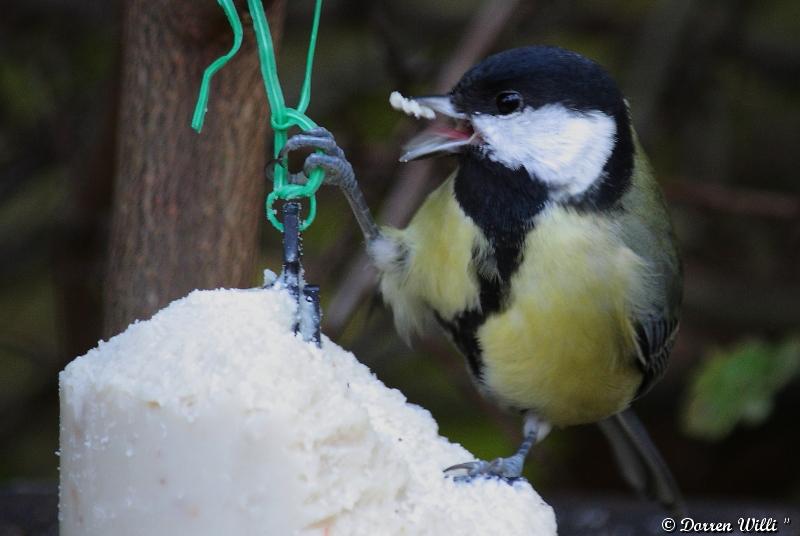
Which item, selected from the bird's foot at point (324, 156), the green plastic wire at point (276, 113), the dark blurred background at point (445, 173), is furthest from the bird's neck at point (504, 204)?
the dark blurred background at point (445, 173)

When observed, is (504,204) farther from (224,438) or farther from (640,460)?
(640,460)

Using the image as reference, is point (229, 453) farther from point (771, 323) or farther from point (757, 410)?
point (771, 323)

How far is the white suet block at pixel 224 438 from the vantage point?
0.71m

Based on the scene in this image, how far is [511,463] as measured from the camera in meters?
1.17

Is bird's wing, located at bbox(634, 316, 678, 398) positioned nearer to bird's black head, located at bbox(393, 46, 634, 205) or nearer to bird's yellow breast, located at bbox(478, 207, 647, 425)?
bird's yellow breast, located at bbox(478, 207, 647, 425)

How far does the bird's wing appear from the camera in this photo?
1206mm

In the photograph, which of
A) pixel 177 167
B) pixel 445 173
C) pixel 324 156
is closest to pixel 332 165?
pixel 324 156

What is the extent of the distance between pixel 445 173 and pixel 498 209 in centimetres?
55

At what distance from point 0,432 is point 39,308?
0.28 metres

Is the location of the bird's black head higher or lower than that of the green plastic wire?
higher

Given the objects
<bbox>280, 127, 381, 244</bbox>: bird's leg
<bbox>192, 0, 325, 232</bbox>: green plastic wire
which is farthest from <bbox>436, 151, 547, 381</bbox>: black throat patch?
<bbox>192, 0, 325, 232</bbox>: green plastic wire

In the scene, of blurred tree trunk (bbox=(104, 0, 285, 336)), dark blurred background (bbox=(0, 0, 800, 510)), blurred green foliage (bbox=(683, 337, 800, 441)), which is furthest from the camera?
dark blurred background (bbox=(0, 0, 800, 510))

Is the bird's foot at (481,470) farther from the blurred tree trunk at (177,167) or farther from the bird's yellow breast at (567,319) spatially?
the blurred tree trunk at (177,167)

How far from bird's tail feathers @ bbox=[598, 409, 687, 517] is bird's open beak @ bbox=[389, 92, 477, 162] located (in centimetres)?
53
